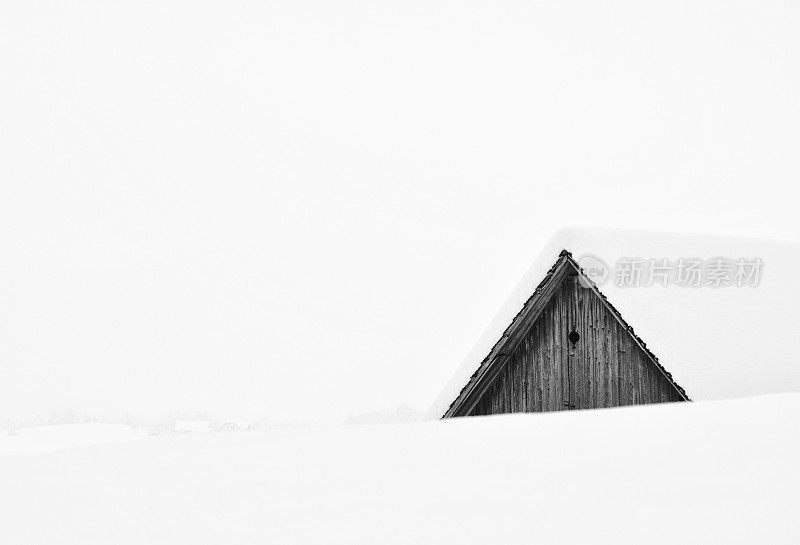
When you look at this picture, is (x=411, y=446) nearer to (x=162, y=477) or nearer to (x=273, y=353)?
(x=162, y=477)

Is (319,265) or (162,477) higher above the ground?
(319,265)

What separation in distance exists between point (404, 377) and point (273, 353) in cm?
1024

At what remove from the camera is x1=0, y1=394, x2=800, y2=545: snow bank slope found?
1896mm

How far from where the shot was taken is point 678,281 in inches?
328

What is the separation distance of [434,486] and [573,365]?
633 cm

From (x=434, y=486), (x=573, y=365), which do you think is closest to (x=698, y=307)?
(x=573, y=365)

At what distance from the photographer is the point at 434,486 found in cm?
224

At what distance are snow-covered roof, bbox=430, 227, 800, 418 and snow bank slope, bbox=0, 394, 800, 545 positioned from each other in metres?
4.68

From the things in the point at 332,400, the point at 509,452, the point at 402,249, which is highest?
the point at 402,249

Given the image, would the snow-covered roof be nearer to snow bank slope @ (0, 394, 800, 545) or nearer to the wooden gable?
the wooden gable

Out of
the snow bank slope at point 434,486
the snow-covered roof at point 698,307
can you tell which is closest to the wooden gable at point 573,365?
the snow-covered roof at point 698,307

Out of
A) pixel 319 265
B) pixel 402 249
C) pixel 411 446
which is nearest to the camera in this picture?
pixel 411 446

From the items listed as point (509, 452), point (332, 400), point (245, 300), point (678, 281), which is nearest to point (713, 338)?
point (678, 281)

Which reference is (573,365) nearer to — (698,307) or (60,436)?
(698,307)
